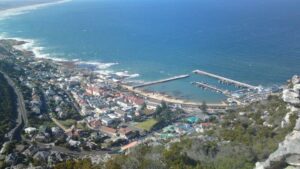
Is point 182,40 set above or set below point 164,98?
above

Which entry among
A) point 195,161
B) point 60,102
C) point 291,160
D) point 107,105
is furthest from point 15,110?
point 291,160

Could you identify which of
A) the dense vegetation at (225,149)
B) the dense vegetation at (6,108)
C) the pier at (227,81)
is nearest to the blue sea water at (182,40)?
the pier at (227,81)

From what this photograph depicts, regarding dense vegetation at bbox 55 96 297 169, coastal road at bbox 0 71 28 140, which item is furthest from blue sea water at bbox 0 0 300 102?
coastal road at bbox 0 71 28 140

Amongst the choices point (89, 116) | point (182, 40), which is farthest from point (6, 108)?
point (182, 40)

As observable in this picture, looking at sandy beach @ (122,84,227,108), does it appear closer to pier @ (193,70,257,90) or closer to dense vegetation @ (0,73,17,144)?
pier @ (193,70,257,90)

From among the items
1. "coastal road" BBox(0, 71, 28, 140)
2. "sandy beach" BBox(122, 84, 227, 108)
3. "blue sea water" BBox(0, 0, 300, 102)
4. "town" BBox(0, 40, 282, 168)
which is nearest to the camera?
"town" BBox(0, 40, 282, 168)

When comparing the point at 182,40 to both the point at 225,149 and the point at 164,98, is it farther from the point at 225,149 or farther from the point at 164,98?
the point at 225,149
